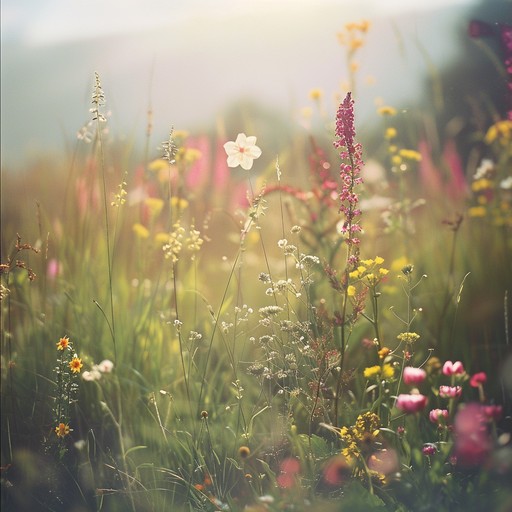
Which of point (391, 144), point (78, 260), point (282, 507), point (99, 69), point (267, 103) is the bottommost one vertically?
point (282, 507)

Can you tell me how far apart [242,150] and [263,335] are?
0.54 meters

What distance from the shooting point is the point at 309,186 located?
2.32 metres

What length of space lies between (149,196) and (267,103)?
0.48 m

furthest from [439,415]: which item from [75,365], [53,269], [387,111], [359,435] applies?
[53,269]

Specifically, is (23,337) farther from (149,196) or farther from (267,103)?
(267,103)

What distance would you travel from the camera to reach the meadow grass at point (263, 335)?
5.56ft

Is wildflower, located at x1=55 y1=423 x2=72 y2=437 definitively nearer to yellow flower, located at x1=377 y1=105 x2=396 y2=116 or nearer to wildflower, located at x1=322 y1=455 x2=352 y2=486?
wildflower, located at x1=322 y1=455 x2=352 y2=486

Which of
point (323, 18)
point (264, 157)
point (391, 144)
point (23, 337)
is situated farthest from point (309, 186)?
point (23, 337)

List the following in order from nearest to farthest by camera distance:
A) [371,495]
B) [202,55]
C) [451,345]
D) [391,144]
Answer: [371,495] < [451,345] < [202,55] < [391,144]

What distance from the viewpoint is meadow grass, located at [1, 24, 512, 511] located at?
66.7 inches

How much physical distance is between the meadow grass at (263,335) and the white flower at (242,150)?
0.5 inches

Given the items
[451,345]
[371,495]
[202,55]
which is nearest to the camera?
[371,495]

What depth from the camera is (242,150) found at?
6.01 feet

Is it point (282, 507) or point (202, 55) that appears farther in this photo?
point (202, 55)
